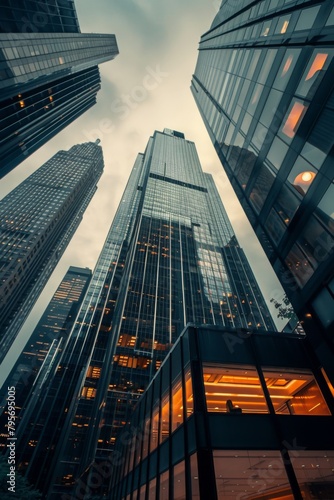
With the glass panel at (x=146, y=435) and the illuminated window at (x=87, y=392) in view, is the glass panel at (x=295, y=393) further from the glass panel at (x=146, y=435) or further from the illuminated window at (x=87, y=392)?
the illuminated window at (x=87, y=392)

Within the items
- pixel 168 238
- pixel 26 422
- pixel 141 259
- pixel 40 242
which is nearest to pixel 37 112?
pixel 141 259

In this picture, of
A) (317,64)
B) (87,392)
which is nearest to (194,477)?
(317,64)

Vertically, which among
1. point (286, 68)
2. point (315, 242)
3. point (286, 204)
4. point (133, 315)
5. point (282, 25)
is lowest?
point (315, 242)

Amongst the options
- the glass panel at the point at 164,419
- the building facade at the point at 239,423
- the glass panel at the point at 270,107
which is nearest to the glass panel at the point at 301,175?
the glass panel at the point at 270,107

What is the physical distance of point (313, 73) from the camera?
12703mm

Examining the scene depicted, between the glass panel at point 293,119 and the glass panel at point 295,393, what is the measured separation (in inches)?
487

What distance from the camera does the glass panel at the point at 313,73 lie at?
39.4 ft

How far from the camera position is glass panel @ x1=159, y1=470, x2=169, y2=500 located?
11985 millimetres

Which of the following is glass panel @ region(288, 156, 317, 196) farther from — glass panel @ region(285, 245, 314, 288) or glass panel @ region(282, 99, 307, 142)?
glass panel @ region(285, 245, 314, 288)

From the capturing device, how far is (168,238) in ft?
365

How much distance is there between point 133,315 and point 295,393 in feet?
218

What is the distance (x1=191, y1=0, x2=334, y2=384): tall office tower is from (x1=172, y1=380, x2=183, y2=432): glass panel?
22.4 feet

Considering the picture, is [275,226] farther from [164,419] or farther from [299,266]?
[164,419]

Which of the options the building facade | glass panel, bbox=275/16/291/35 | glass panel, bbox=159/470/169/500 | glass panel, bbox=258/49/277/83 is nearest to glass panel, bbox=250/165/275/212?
glass panel, bbox=258/49/277/83
